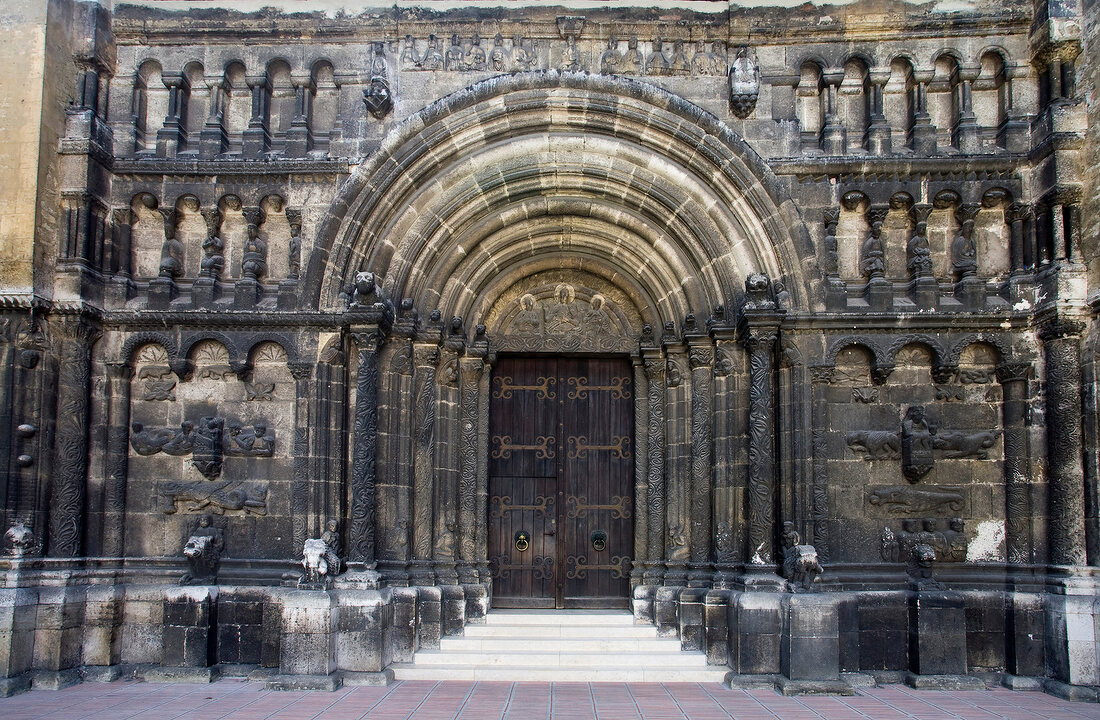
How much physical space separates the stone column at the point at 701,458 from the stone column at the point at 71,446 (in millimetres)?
6466

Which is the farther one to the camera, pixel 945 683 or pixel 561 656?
pixel 561 656

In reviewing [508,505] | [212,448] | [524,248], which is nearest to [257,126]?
[524,248]

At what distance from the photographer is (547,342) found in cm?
1050

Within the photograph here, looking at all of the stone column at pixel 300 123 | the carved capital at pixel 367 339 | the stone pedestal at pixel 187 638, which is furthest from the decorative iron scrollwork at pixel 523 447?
the stone column at pixel 300 123

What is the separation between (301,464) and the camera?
9102 mm

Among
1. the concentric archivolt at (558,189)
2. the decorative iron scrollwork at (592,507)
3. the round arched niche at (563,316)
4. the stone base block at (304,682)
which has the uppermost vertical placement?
the concentric archivolt at (558,189)

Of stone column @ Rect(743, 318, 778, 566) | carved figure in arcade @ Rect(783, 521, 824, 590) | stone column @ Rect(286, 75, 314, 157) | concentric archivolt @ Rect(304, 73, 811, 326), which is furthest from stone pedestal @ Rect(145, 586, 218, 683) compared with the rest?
carved figure in arcade @ Rect(783, 521, 824, 590)

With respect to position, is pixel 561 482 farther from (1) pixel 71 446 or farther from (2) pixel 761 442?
(1) pixel 71 446

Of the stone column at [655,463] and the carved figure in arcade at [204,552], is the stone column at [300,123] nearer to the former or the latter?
the carved figure in arcade at [204,552]

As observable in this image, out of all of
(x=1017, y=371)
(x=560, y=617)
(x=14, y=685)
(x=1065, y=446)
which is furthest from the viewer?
(x=560, y=617)

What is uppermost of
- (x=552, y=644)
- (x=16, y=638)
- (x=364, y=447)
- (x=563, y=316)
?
(x=563, y=316)

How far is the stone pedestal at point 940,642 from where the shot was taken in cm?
855

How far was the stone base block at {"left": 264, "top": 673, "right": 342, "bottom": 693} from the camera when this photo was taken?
8141 millimetres

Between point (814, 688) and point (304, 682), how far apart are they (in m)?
4.82
